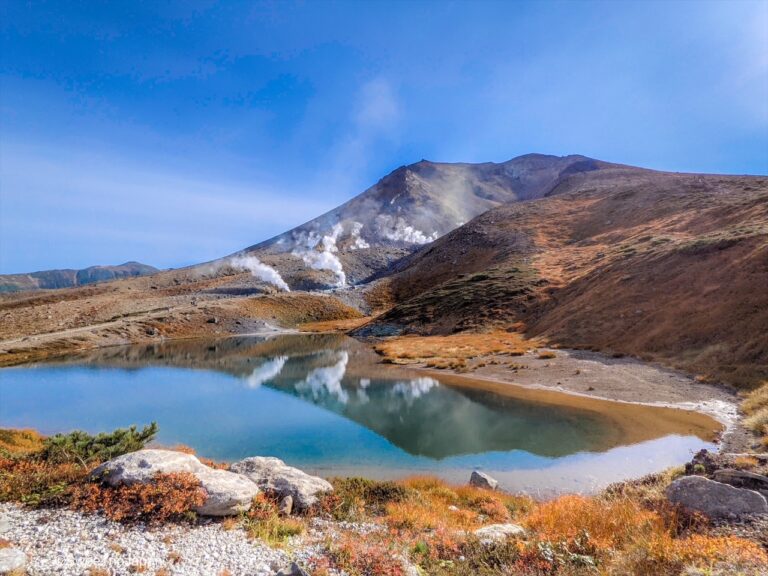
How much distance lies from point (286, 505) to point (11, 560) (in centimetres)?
560

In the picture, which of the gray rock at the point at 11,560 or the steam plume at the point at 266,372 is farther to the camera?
the steam plume at the point at 266,372

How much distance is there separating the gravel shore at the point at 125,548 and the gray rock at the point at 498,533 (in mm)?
4227

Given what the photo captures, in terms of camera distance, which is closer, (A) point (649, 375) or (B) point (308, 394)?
(A) point (649, 375)

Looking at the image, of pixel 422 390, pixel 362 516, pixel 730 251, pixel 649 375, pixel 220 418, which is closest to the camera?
pixel 362 516

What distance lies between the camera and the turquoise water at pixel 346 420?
18656 mm

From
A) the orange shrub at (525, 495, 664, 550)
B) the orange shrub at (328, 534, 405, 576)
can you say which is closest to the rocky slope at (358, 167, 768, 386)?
the orange shrub at (525, 495, 664, 550)

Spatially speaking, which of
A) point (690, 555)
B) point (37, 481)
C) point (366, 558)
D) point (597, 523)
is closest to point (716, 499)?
point (597, 523)

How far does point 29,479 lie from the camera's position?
10.4 m

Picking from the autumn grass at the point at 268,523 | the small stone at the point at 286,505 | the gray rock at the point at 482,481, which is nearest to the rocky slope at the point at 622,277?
the gray rock at the point at 482,481

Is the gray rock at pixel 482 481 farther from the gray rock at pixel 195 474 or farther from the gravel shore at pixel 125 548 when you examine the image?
the gravel shore at pixel 125 548

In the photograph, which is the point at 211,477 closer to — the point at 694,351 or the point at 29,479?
the point at 29,479

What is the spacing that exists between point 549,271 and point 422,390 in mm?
51598

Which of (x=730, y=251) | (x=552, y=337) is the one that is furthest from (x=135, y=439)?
(x=730, y=251)

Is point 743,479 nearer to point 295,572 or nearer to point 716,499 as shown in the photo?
point 716,499
